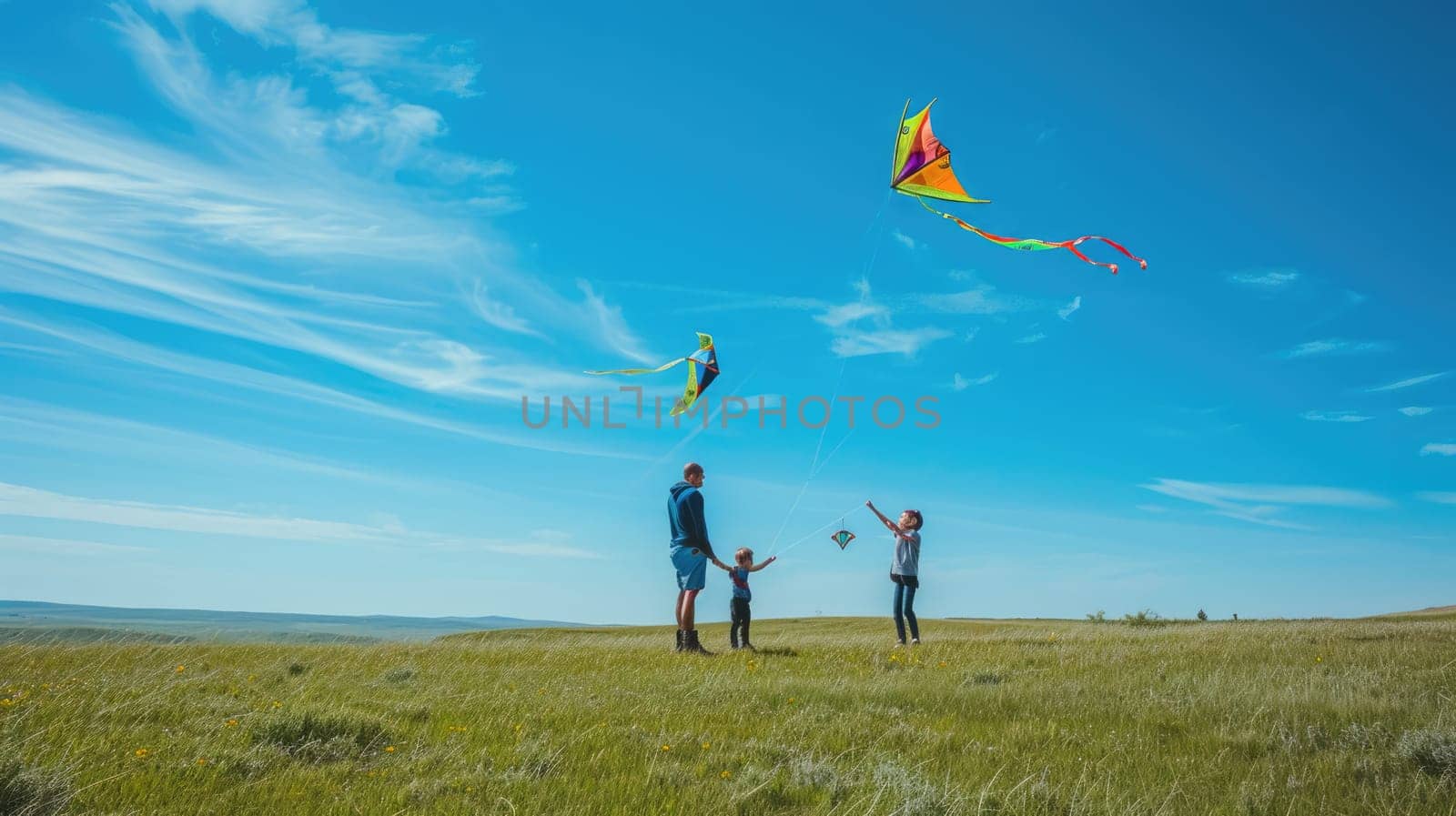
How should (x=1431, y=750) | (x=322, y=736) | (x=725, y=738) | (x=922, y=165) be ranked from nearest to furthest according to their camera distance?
(x=1431, y=750) → (x=322, y=736) → (x=725, y=738) → (x=922, y=165)

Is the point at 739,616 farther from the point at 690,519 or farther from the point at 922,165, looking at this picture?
the point at 922,165

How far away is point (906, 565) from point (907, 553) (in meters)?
0.20

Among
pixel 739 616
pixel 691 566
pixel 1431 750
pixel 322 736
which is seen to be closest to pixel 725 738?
pixel 322 736

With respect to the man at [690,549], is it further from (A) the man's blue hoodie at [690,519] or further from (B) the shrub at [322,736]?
(B) the shrub at [322,736]

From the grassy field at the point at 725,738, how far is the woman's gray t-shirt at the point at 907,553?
325 centimetres

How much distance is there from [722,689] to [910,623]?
21.0ft

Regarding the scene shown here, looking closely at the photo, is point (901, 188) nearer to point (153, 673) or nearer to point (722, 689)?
point (722, 689)

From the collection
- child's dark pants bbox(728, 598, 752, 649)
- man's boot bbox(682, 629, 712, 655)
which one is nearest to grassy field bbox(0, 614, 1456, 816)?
man's boot bbox(682, 629, 712, 655)

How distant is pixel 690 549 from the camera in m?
12.6

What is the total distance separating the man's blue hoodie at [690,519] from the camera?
12.5m

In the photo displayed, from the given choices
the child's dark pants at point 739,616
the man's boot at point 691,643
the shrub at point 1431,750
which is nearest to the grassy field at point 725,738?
the shrub at point 1431,750

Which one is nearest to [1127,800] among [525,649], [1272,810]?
[1272,810]

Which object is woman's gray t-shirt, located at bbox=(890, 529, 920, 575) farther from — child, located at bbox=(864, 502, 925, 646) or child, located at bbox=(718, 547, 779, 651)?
child, located at bbox=(718, 547, 779, 651)

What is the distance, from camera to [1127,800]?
4.46 meters
